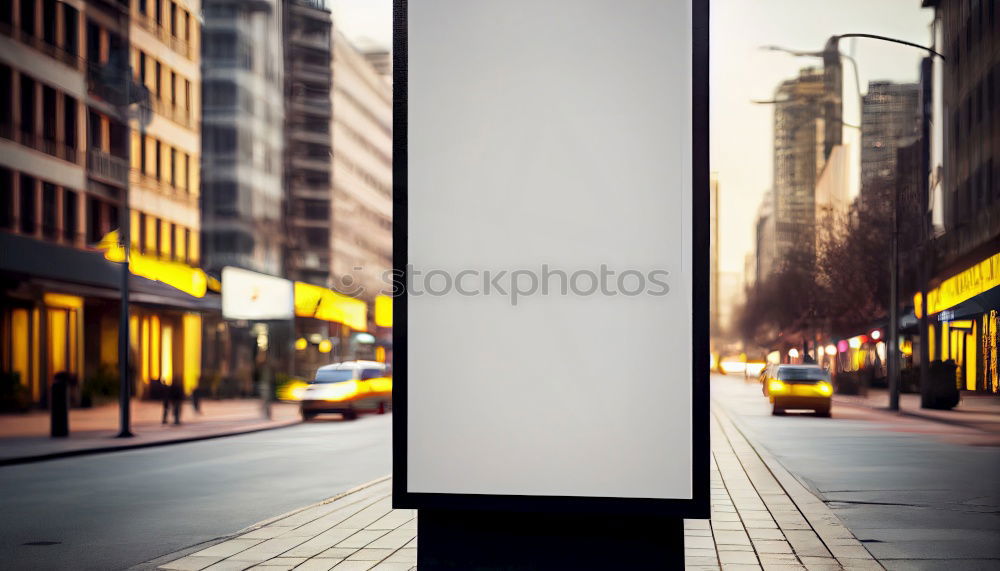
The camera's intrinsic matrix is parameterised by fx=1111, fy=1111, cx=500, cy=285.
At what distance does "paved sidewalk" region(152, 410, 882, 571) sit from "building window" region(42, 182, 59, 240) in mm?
30290

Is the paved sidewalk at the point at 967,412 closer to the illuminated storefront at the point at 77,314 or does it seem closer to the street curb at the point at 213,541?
the street curb at the point at 213,541

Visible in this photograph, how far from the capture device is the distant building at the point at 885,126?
49219mm

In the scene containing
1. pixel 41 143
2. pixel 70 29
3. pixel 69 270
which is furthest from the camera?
pixel 70 29

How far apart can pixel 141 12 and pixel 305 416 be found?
25.7 metres

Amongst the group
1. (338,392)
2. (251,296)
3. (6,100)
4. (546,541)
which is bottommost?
(338,392)

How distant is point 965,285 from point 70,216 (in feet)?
108

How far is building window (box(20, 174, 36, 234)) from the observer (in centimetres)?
3719

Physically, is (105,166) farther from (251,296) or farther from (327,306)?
(327,306)

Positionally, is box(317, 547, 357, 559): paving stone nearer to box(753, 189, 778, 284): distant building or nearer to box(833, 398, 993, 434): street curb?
box(833, 398, 993, 434): street curb

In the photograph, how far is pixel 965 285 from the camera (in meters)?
40.1

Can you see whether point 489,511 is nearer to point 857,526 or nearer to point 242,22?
point 857,526

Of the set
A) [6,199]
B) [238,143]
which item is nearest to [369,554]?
[6,199]

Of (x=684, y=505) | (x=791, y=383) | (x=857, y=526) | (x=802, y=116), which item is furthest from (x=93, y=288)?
(x=802, y=116)

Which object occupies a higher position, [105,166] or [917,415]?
[105,166]
